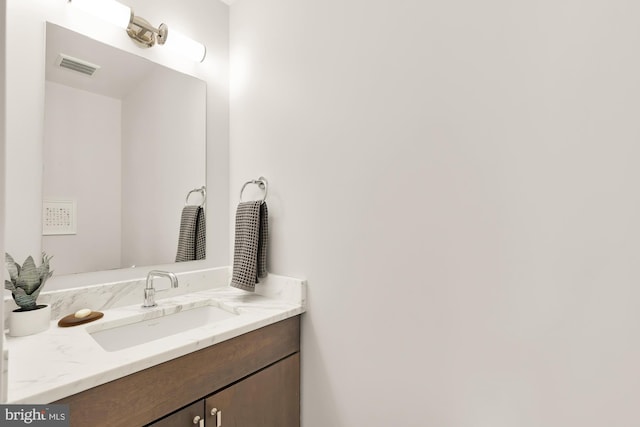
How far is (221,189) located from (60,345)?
960mm

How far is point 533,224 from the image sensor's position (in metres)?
0.84

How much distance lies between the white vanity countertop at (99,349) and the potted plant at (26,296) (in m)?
0.03

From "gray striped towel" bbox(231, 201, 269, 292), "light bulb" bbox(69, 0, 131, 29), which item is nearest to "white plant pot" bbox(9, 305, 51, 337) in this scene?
"gray striped towel" bbox(231, 201, 269, 292)

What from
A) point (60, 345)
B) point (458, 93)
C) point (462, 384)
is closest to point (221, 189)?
point (60, 345)

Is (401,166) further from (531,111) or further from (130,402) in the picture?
(130,402)

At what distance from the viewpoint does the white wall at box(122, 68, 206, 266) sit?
1.36 m

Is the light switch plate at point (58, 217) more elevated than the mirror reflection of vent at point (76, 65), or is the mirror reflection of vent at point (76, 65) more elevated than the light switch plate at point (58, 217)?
the mirror reflection of vent at point (76, 65)

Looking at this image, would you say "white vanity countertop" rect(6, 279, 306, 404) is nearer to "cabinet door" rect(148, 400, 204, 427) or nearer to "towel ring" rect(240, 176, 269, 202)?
"cabinet door" rect(148, 400, 204, 427)

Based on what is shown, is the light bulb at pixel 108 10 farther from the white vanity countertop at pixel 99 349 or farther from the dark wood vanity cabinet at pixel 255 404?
the dark wood vanity cabinet at pixel 255 404

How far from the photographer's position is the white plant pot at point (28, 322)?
37.8 inches

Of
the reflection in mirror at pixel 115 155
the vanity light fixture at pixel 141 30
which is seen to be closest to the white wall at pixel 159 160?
the reflection in mirror at pixel 115 155

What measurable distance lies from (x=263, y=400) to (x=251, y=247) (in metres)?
0.61

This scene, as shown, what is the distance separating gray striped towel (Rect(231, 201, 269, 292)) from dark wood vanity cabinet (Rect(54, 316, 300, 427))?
27cm

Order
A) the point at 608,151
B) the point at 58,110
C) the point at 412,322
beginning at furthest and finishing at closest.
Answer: the point at 58,110
the point at 412,322
the point at 608,151
